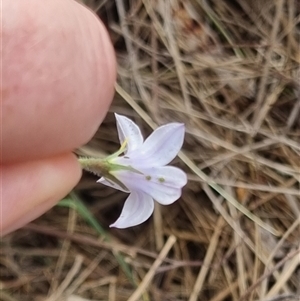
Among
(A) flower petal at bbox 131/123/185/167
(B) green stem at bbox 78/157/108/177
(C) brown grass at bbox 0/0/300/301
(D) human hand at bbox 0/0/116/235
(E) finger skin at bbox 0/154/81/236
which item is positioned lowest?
(C) brown grass at bbox 0/0/300/301

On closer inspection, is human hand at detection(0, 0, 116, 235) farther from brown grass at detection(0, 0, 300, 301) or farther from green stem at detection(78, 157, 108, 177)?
brown grass at detection(0, 0, 300, 301)

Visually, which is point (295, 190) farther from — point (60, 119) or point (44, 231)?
point (60, 119)

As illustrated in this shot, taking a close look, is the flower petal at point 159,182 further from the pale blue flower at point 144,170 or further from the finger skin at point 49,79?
the finger skin at point 49,79

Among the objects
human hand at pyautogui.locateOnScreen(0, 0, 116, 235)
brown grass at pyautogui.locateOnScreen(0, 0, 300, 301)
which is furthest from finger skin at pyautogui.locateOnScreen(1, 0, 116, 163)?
brown grass at pyautogui.locateOnScreen(0, 0, 300, 301)

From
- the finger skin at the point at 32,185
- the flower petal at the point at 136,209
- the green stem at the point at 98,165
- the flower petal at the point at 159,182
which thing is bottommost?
the flower petal at the point at 136,209

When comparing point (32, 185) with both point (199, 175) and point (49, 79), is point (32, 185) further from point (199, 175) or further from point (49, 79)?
point (199, 175)

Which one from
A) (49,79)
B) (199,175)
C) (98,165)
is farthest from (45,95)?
(199,175)

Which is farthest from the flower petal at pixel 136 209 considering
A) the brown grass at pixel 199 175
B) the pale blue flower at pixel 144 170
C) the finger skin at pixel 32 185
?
the brown grass at pixel 199 175
